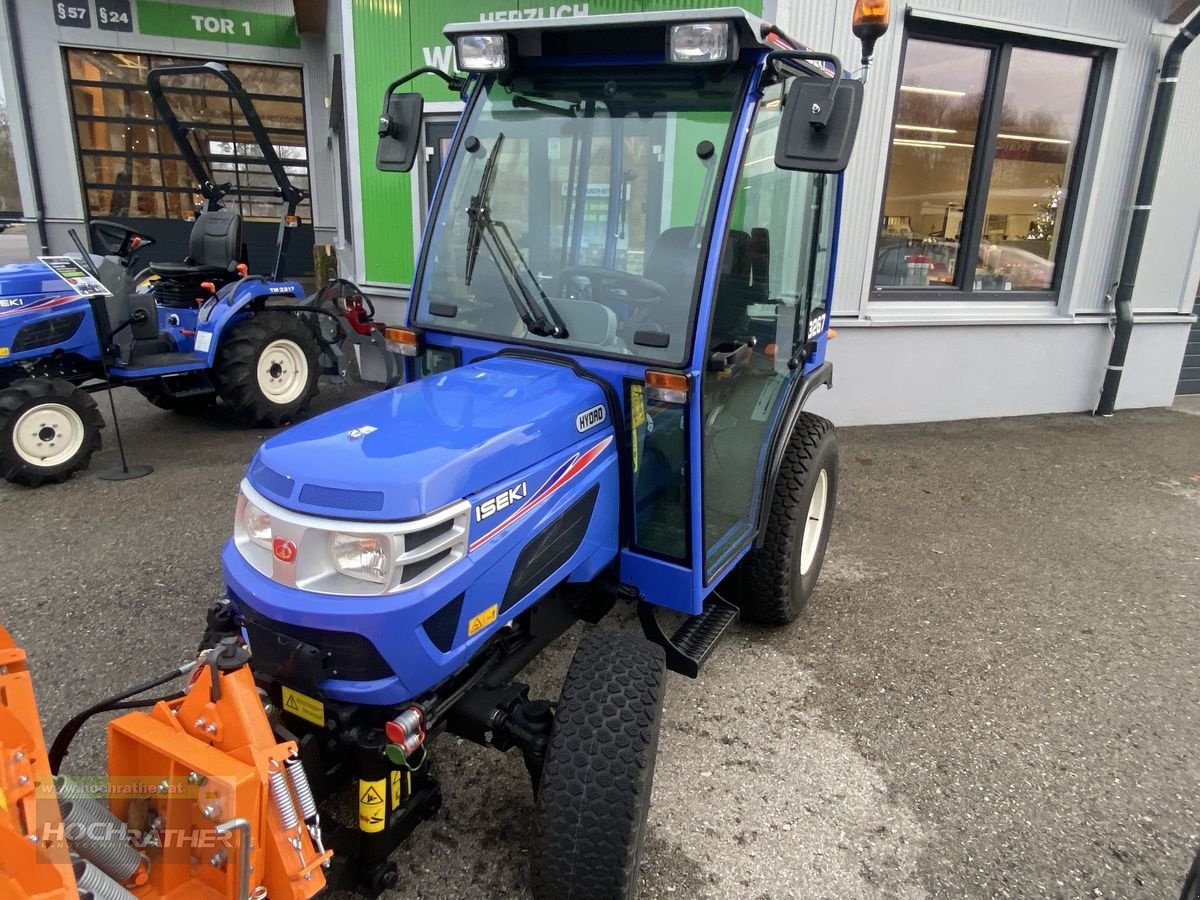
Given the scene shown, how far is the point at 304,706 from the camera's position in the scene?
73.2 inches

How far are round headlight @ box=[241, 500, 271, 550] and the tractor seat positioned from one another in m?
4.78

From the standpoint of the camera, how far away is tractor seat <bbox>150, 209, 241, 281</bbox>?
19.7 ft

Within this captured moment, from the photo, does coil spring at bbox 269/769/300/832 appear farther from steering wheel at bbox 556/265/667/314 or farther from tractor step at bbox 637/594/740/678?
steering wheel at bbox 556/265/667/314

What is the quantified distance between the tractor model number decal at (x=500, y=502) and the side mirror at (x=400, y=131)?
1.42 meters

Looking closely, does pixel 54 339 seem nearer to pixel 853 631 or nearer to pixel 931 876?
pixel 853 631

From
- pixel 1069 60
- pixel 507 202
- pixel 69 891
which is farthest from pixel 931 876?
pixel 1069 60

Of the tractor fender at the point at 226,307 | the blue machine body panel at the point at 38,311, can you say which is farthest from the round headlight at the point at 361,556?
the tractor fender at the point at 226,307

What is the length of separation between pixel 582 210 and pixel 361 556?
1423 millimetres

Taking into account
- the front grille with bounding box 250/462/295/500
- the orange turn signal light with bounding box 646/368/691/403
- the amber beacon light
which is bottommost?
the front grille with bounding box 250/462/295/500

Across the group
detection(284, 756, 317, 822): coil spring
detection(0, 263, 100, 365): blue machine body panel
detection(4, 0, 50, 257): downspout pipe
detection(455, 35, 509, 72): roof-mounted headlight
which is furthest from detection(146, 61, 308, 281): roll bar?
detection(4, 0, 50, 257): downspout pipe

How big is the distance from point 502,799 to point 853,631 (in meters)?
1.77

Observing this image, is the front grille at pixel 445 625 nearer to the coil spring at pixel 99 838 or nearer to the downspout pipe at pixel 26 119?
the coil spring at pixel 99 838

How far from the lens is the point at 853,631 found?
137 inches

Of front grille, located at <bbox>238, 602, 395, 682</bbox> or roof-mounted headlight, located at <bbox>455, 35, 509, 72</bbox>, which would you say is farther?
roof-mounted headlight, located at <bbox>455, 35, 509, 72</bbox>
